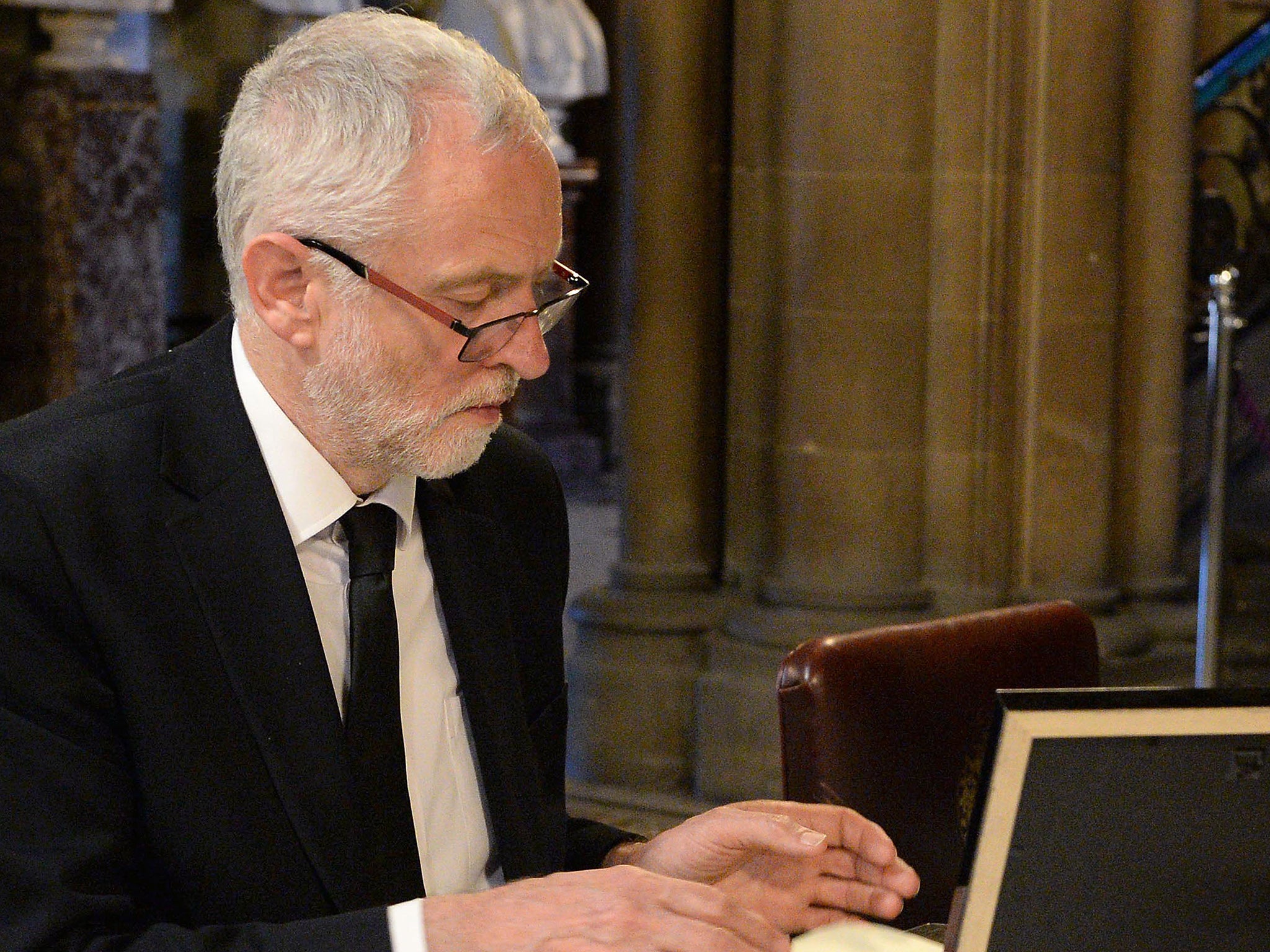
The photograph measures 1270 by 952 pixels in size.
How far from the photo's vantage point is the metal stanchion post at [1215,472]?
4.07 meters

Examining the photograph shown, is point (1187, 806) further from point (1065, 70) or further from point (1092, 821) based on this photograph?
point (1065, 70)

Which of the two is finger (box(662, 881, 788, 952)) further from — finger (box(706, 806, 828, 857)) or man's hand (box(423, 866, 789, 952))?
finger (box(706, 806, 828, 857))

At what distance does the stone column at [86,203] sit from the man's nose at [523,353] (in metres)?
4.96

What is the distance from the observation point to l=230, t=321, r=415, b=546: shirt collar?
1.84 meters

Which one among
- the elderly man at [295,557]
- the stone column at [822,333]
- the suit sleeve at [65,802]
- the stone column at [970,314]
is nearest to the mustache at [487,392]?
the elderly man at [295,557]

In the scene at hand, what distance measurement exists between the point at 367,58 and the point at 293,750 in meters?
0.67

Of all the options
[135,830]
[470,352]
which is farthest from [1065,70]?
[135,830]

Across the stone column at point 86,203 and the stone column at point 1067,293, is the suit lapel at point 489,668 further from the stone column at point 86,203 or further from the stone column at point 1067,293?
the stone column at point 86,203

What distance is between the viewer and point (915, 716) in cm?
243

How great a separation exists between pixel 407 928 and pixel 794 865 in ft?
1.50

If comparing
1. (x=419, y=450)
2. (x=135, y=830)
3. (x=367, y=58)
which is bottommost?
(x=135, y=830)

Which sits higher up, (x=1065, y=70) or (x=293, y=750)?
(x=1065, y=70)

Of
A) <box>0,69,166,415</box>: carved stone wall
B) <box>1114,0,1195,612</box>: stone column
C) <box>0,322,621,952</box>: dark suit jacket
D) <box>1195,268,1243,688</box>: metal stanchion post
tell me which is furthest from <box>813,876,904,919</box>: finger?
<box>0,69,166,415</box>: carved stone wall

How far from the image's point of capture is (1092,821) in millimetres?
1244
